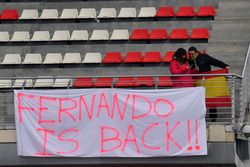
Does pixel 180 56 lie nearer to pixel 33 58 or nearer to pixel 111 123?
pixel 111 123

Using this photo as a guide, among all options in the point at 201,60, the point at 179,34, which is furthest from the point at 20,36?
the point at 201,60

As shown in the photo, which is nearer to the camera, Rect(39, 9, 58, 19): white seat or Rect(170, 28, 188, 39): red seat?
Rect(170, 28, 188, 39): red seat

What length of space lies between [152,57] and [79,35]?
1991mm

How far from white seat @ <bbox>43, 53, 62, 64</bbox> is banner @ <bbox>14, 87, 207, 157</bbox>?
5.35 metres

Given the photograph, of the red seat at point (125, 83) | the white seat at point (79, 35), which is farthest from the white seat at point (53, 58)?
the red seat at point (125, 83)

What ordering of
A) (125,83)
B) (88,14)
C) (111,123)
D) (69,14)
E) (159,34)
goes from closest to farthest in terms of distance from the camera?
1. (111,123)
2. (125,83)
3. (159,34)
4. (88,14)
5. (69,14)

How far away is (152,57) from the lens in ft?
52.6

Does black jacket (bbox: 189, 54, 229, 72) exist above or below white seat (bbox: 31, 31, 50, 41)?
below

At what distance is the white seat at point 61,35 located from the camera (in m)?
16.9

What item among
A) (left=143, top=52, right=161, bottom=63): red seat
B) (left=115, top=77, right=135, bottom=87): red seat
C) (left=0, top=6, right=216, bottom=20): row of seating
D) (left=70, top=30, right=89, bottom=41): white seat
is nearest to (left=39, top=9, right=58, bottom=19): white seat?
(left=0, top=6, right=216, bottom=20): row of seating

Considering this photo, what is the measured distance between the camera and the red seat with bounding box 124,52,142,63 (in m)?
16.1

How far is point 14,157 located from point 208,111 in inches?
117

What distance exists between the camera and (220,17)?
16.9 m

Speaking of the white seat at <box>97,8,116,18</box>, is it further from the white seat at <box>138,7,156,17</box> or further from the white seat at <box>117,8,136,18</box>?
the white seat at <box>138,7,156,17</box>
